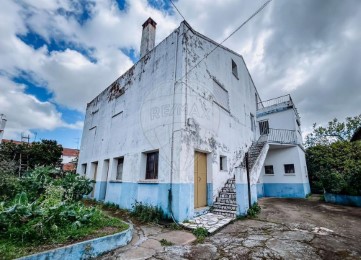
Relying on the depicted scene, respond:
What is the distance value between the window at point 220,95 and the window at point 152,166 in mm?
4042

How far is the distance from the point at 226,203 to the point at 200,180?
136 cm

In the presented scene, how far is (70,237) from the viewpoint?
11.2 feet

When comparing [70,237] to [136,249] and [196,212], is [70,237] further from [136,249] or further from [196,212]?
[196,212]

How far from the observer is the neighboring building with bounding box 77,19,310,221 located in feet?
21.2

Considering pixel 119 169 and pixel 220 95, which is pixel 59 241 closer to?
pixel 119 169

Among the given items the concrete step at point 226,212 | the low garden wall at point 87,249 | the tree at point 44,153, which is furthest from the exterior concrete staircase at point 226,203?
the tree at point 44,153

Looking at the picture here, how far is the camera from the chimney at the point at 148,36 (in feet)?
34.4

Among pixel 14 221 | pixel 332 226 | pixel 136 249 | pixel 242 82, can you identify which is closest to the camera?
pixel 14 221

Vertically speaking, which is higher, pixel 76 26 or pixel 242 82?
pixel 242 82

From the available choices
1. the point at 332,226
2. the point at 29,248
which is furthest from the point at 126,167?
the point at 332,226

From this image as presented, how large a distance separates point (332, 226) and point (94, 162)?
12.2 metres

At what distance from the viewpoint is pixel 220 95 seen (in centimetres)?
935

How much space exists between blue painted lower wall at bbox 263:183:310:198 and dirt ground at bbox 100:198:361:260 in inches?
281

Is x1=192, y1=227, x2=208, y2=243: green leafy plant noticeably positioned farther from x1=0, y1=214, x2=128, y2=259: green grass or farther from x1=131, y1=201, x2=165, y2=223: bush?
Result: x1=0, y1=214, x2=128, y2=259: green grass
